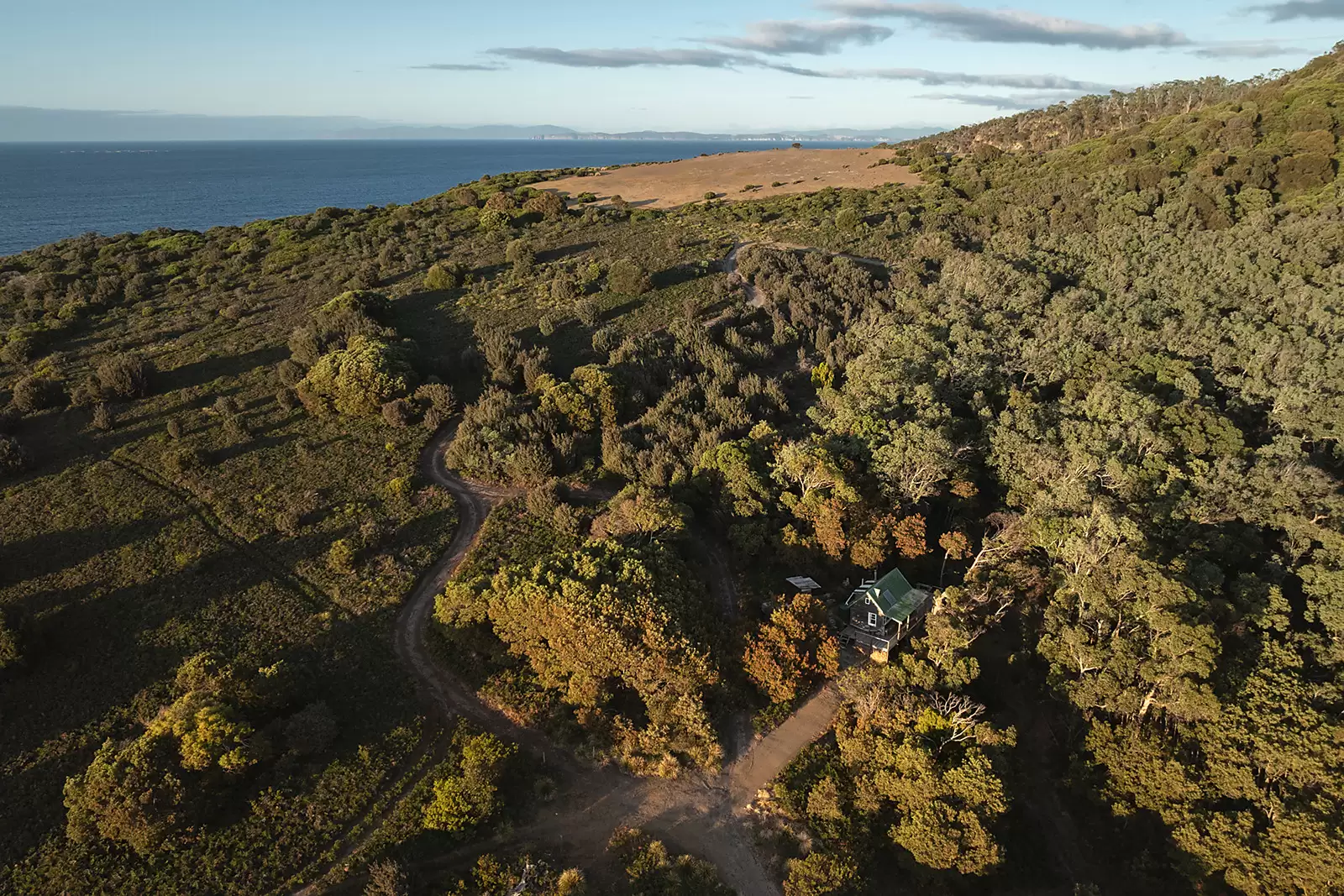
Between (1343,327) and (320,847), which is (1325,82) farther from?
(320,847)

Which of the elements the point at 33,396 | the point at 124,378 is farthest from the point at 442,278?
the point at 33,396

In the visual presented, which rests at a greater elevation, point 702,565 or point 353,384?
point 353,384

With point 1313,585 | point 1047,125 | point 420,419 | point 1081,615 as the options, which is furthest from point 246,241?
point 1047,125

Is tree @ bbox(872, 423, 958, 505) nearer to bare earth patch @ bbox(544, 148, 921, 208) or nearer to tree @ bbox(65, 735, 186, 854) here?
tree @ bbox(65, 735, 186, 854)

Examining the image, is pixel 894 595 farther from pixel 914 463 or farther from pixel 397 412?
pixel 397 412

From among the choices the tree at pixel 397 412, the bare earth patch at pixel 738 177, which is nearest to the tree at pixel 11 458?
the tree at pixel 397 412

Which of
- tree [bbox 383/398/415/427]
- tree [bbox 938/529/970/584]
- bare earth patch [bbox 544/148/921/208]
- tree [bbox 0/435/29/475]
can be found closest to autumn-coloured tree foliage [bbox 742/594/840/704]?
tree [bbox 938/529/970/584]

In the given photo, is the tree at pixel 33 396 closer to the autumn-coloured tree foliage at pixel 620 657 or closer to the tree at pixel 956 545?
the autumn-coloured tree foliage at pixel 620 657
